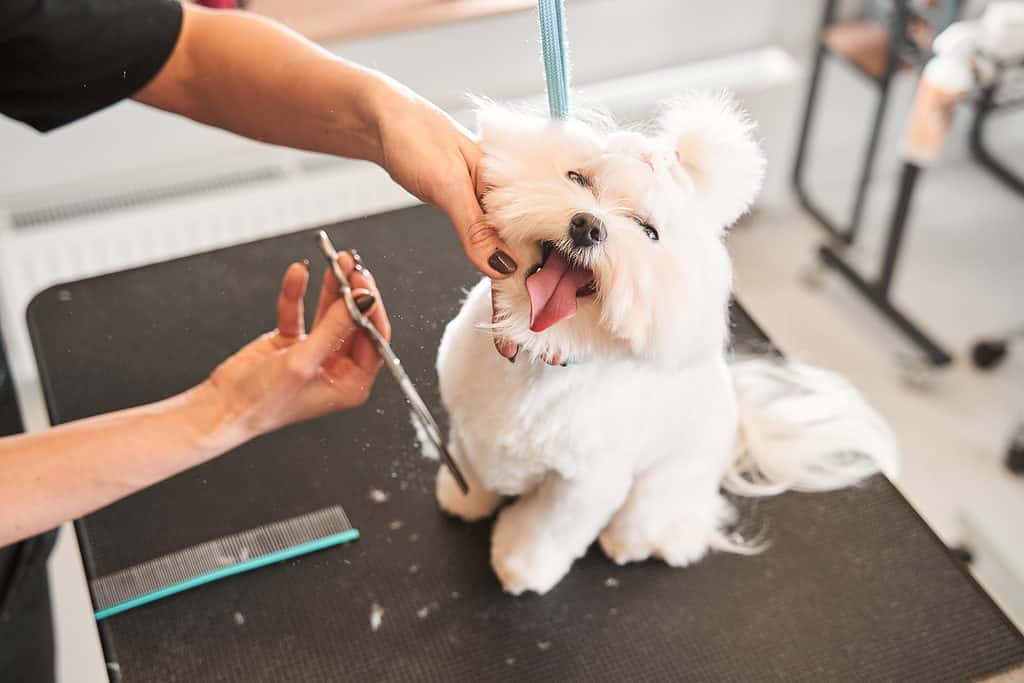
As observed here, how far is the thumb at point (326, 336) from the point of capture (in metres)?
0.74

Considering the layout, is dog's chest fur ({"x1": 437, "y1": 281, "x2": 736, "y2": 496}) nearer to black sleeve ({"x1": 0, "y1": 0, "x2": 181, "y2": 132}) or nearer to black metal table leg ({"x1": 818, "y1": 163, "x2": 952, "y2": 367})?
black sleeve ({"x1": 0, "y1": 0, "x2": 181, "y2": 132})

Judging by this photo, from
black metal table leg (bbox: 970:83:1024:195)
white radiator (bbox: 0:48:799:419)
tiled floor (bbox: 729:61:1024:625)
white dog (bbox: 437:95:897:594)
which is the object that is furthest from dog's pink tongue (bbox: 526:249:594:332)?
black metal table leg (bbox: 970:83:1024:195)

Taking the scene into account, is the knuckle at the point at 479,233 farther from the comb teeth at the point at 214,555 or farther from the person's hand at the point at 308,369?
the comb teeth at the point at 214,555

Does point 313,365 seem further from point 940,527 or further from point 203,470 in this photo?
point 940,527

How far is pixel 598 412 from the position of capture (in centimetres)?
74

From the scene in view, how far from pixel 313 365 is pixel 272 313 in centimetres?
18

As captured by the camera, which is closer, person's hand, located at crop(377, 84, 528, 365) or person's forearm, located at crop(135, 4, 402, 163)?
person's hand, located at crop(377, 84, 528, 365)

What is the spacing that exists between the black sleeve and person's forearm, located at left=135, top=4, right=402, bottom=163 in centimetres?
2

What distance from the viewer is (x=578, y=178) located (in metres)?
0.63

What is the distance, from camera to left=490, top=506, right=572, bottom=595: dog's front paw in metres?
0.84

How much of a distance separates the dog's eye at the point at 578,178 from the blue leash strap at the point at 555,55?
0.04 metres

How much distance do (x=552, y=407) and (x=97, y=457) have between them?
1.01 ft

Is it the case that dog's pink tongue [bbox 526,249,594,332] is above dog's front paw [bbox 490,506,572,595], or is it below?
above

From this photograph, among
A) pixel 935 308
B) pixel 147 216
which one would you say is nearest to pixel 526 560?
pixel 147 216
